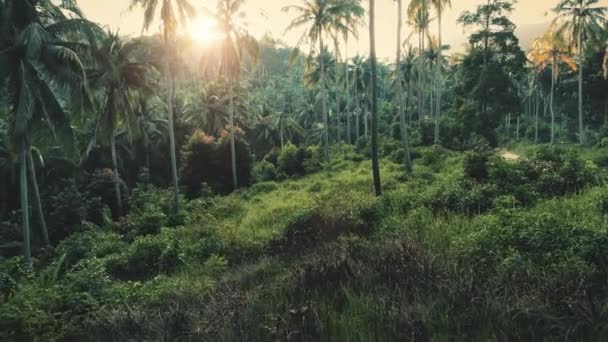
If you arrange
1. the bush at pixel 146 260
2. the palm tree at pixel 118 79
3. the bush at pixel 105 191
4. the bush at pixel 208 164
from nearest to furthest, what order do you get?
the bush at pixel 146 260
the palm tree at pixel 118 79
the bush at pixel 105 191
the bush at pixel 208 164

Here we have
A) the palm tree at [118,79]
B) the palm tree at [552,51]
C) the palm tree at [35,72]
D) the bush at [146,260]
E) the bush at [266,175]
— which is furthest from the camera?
the palm tree at [552,51]

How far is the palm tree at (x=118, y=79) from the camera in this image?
74.0 ft

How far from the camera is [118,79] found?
22.7 meters

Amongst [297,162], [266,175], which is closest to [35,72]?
[266,175]

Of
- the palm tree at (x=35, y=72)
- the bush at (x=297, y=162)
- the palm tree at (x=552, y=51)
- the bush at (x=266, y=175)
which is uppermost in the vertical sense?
the palm tree at (x=552, y=51)

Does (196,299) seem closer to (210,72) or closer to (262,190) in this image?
(262,190)

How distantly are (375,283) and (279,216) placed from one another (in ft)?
31.8

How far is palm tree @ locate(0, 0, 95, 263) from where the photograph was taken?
43.4 ft

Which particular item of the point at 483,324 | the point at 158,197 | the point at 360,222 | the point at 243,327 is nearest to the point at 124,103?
the point at 158,197

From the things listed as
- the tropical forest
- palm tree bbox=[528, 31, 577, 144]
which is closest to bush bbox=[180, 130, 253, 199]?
the tropical forest

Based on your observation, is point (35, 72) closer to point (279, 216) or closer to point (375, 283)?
point (279, 216)

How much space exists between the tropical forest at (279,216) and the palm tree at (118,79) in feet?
0.31

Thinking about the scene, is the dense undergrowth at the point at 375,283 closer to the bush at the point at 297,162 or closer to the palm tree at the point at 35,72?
the palm tree at the point at 35,72

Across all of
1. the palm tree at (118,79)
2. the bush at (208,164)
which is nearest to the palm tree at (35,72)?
the palm tree at (118,79)
